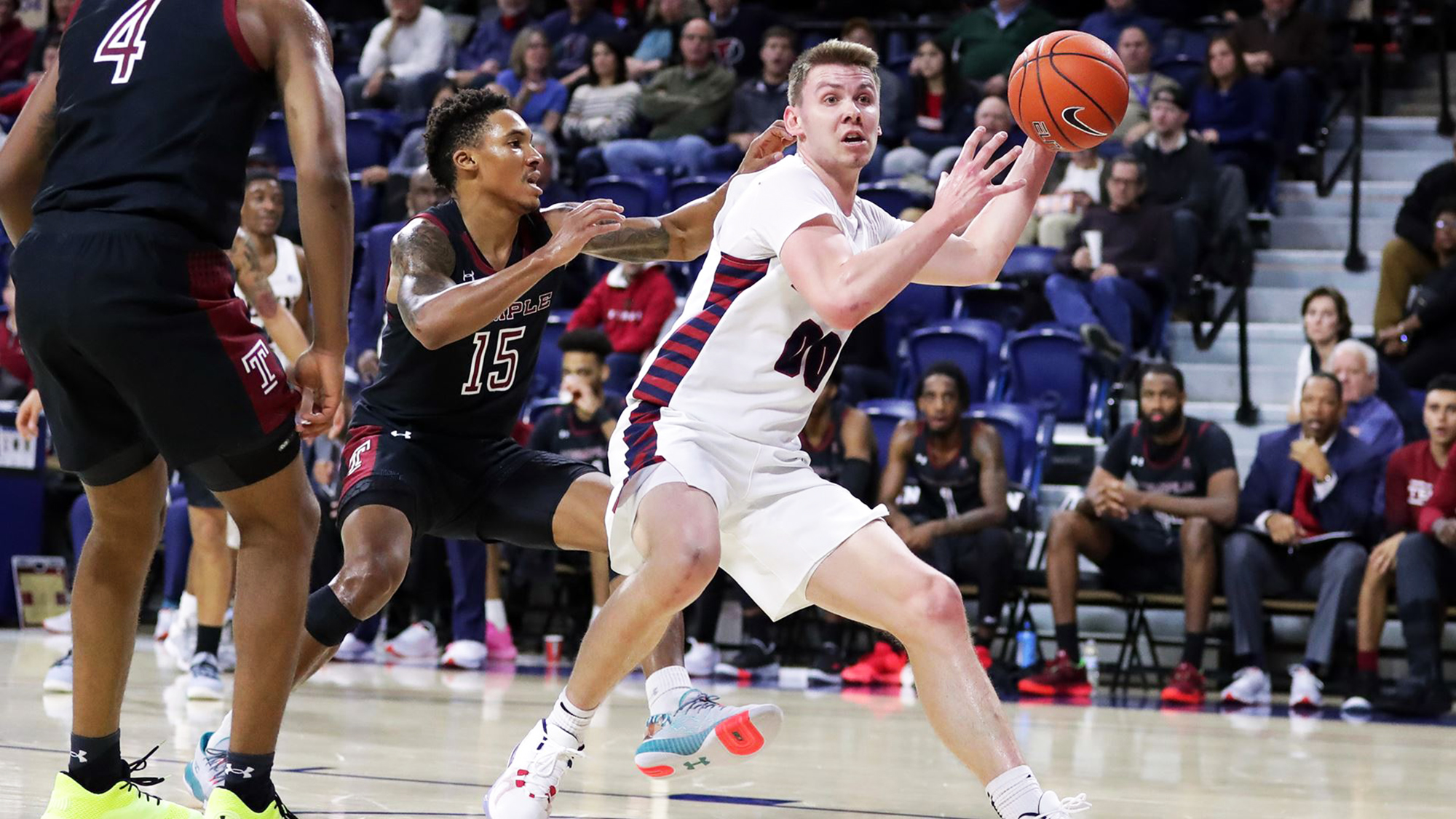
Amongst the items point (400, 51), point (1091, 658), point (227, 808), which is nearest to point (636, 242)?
point (227, 808)

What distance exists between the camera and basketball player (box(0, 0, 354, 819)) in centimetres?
327

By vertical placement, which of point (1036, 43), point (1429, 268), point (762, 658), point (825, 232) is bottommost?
point (762, 658)

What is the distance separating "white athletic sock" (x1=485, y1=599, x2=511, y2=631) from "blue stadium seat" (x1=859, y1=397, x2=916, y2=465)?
7.60ft

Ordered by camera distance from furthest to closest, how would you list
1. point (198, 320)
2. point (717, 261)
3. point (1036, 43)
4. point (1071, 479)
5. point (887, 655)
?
point (1071, 479) < point (887, 655) < point (1036, 43) < point (717, 261) < point (198, 320)

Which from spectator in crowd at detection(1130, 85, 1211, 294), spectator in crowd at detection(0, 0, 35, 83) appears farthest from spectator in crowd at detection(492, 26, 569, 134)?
spectator in crowd at detection(0, 0, 35, 83)

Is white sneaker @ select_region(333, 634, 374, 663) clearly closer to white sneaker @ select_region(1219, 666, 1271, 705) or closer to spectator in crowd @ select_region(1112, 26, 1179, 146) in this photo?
white sneaker @ select_region(1219, 666, 1271, 705)

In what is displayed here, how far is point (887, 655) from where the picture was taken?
885 cm

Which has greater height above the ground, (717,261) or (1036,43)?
(1036,43)

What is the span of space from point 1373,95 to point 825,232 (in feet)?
35.0

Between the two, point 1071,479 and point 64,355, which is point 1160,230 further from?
point 64,355

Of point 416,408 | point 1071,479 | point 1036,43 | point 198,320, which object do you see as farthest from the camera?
point 1071,479

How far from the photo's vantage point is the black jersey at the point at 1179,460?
873cm

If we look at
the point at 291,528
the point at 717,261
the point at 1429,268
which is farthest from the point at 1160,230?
the point at 291,528

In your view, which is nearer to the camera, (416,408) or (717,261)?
(717,261)
